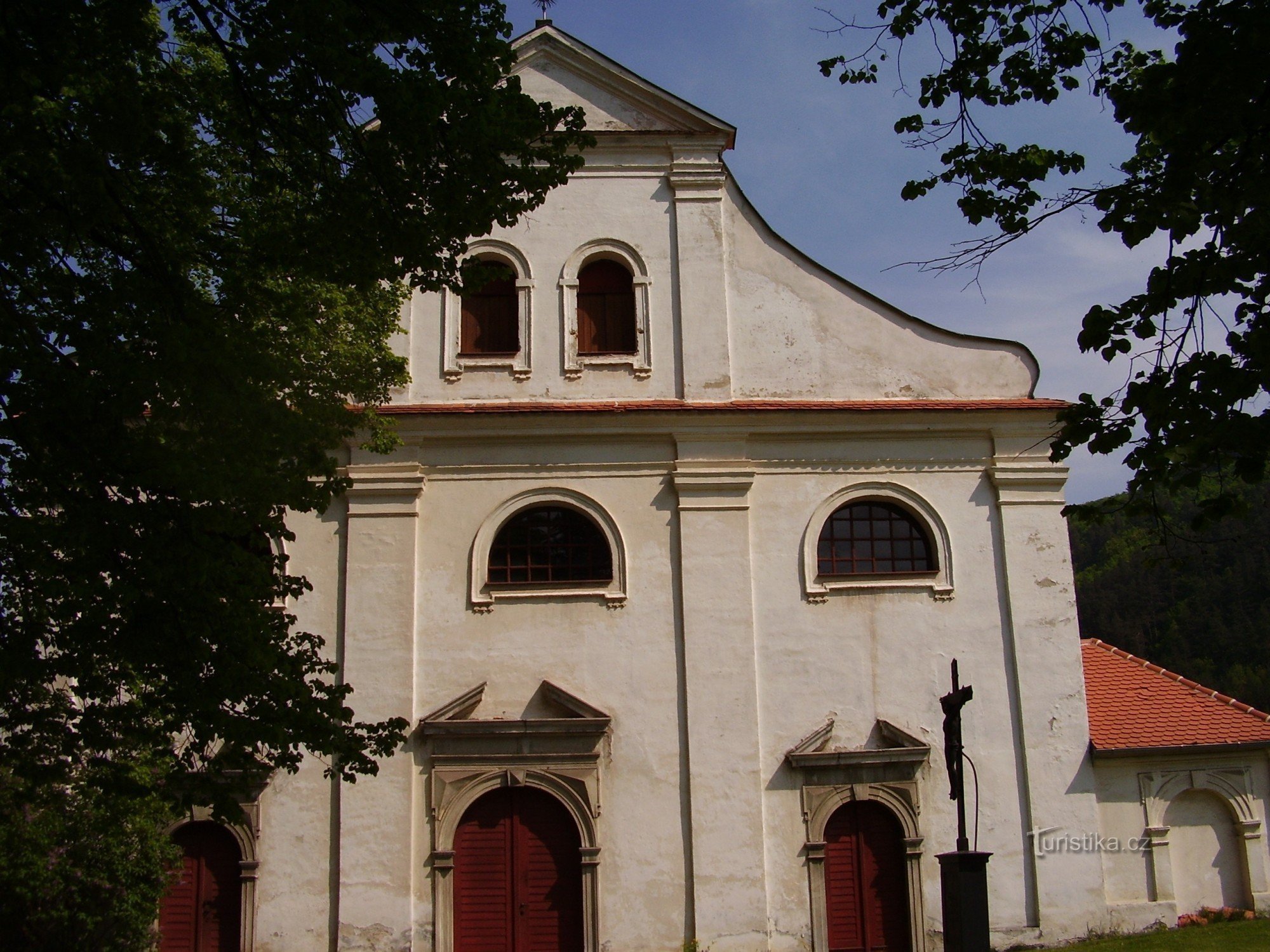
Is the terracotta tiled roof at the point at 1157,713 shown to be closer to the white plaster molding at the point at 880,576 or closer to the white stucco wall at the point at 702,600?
the white stucco wall at the point at 702,600

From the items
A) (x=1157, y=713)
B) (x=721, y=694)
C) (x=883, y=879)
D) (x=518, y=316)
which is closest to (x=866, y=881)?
(x=883, y=879)

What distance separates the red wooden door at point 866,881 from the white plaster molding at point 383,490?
6.44 m

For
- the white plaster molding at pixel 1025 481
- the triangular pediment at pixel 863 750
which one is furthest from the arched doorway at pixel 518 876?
the white plaster molding at pixel 1025 481

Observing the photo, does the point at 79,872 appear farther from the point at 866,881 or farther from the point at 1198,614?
the point at 1198,614

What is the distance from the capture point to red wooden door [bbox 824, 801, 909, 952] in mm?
14102

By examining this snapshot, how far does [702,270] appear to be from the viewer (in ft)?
52.5

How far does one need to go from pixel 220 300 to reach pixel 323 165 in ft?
5.90

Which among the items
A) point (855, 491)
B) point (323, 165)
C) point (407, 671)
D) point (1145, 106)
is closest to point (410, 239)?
point (323, 165)

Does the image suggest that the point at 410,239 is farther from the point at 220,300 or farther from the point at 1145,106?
the point at 1145,106

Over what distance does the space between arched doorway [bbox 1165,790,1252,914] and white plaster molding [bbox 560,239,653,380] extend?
855 centimetres

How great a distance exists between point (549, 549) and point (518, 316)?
3.13m

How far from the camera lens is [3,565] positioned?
27.7ft

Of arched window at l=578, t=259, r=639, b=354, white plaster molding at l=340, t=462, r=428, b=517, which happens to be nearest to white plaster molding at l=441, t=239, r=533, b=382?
arched window at l=578, t=259, r=639, b=354

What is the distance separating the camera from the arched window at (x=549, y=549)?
15.1m
